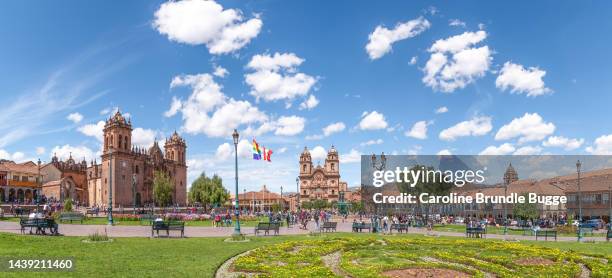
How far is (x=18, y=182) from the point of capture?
85.4 m

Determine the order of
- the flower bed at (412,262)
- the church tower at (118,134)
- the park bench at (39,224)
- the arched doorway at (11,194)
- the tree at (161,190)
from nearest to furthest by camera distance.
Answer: the flower bed at (412,262)
the park bench at (39,224)
the arched doorway at (11,194)
the tree at (161,190)
the church tower at (118,134)

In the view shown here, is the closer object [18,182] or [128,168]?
[18,182]

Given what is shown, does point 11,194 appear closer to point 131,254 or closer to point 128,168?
point 128,168

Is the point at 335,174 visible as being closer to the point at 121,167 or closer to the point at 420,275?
the point at 121,167

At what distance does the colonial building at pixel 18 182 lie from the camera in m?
81.6

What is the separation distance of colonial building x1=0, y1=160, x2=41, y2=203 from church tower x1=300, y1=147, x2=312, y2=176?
9359 cm

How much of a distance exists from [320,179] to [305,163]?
8448mm

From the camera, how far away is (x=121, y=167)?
95312 mm

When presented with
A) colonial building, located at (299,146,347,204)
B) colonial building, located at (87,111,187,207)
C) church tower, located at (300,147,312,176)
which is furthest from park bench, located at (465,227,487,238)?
church tower, located at (300,147,312,176)

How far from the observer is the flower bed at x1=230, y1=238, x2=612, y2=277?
13719 mm

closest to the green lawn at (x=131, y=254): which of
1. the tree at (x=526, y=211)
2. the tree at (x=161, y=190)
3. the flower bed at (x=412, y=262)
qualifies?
the flower bed at (x=412, y=262)

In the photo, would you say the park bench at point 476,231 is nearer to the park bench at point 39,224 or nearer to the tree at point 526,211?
the park bench at point 39,224

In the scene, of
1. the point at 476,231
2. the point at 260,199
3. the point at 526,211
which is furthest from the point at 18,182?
the point at 260,199

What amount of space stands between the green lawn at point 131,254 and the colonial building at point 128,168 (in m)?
67.5
